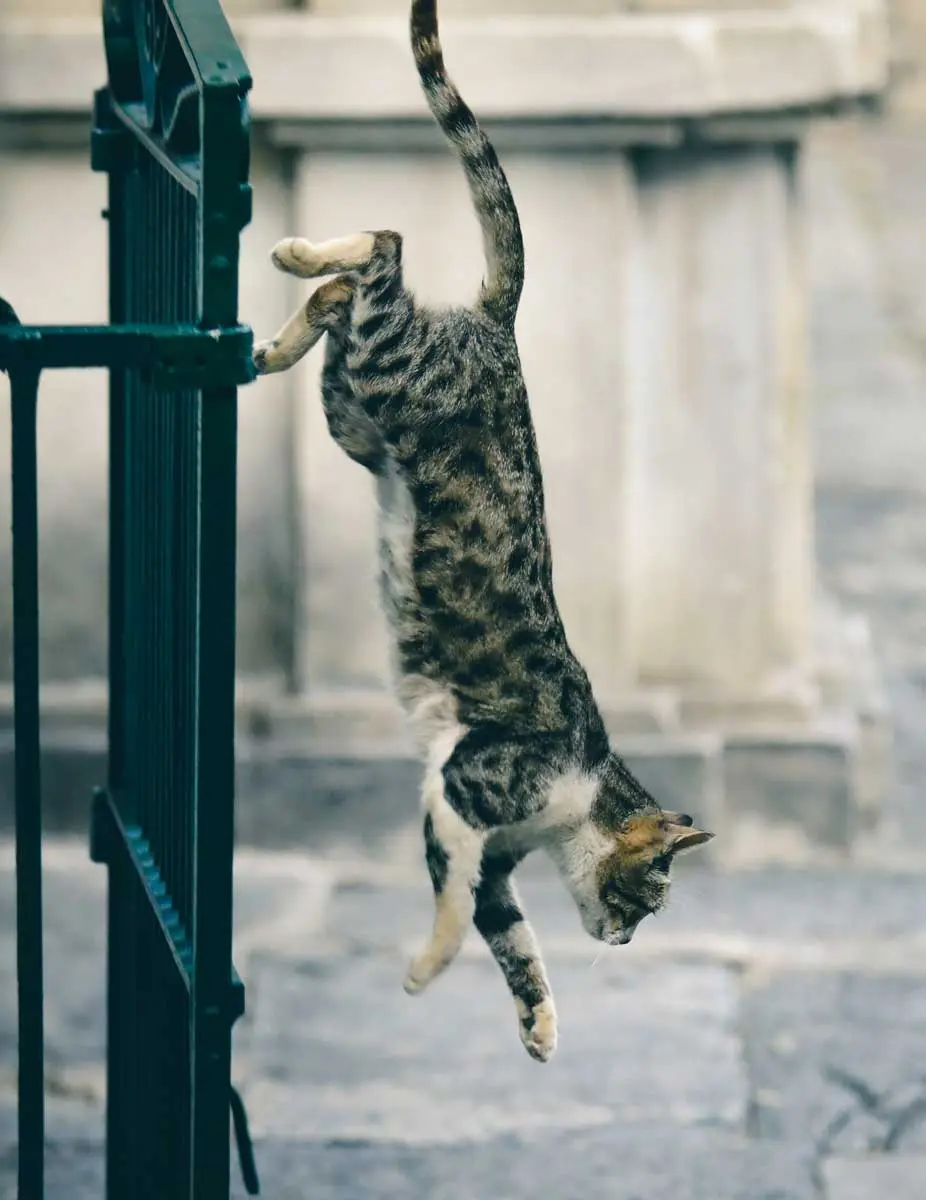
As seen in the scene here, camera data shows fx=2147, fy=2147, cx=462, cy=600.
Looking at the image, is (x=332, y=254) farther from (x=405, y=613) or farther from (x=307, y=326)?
(x=405, y=613)

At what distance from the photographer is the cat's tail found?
2.36 m

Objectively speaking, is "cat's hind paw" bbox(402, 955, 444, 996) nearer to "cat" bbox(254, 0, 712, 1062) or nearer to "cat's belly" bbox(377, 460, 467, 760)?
"cat" bbox(254, 0, 712, 1062)

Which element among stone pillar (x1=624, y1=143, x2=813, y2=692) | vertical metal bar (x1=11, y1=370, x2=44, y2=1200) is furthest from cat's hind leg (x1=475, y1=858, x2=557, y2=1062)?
stone pillar (x1=624, y1=143, x2=813, y2=692)

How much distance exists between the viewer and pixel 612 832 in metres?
2.84

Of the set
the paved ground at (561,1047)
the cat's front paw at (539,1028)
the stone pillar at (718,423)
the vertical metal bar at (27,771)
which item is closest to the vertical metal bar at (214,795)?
the vertical metal bar at (27,771)

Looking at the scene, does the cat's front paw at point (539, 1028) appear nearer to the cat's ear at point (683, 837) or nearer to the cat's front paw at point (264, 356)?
the cat's ear at point (683, 837)

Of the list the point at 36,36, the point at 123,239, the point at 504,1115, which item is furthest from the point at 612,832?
the point at 36,36

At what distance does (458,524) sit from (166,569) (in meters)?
0.39

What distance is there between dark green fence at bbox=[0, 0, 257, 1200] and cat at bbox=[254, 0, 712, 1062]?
206 millimetres

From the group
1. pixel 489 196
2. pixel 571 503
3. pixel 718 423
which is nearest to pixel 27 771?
pixel 489 196

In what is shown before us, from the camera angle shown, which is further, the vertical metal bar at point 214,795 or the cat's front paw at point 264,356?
the cat's front paw at point 264,356

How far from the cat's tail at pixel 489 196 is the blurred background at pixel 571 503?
2.53 metres

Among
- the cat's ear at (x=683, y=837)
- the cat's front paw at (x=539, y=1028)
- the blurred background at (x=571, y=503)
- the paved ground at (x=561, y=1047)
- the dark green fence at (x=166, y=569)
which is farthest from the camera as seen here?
the blurred background at (x=571, y=503)

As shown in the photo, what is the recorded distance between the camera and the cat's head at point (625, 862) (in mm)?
2789
